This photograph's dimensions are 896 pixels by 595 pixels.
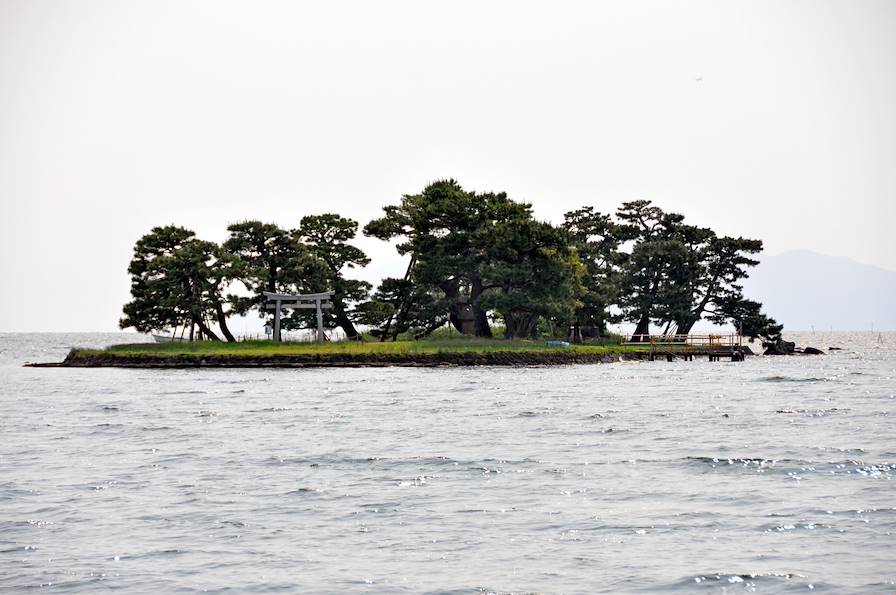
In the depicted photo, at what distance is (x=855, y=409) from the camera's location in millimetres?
37625

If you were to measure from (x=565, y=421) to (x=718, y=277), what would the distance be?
65365mm

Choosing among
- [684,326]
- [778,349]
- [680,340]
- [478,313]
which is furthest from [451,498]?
[778,349]

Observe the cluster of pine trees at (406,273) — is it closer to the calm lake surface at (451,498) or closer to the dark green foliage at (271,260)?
the dark green foliage at (271,260)

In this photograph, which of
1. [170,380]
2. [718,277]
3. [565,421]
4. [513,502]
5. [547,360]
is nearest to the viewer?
[513,502]

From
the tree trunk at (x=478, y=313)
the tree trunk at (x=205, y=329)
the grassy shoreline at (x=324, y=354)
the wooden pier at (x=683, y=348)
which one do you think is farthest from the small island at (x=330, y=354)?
the wooden pier at (x=683, y=348)

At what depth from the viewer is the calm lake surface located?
47.4ft

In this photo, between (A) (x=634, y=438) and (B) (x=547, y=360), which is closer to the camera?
(A) (x=634, y=438)

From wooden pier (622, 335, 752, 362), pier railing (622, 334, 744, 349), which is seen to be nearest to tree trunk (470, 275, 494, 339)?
wooden pier (622, 335, 752, 362)

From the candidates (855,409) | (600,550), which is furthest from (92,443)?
(855,409)

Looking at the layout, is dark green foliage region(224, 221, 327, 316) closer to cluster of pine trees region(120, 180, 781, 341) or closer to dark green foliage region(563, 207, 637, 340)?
cluster of pine trees region(120, 180, 781, 341)

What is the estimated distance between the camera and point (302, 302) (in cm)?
7612

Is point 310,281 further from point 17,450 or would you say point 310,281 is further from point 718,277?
point 17,450

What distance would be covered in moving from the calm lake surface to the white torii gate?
34972 millimetres

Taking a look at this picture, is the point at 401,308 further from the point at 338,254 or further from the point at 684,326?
the point at 684,326
